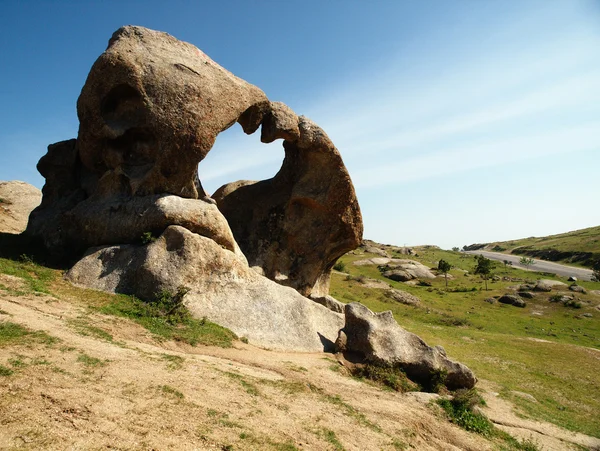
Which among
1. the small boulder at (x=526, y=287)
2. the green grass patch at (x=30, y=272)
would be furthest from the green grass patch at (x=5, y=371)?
the small boulder at (x=526, y=287)

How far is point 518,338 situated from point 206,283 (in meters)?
33.4

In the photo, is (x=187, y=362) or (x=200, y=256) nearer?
(x=187, y=362)

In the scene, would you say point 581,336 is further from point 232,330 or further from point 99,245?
point 99,245

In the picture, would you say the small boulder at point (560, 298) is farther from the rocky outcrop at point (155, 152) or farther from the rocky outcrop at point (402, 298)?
the rocky outcrop at point (155, 152)

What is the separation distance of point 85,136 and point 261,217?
11.7 meters

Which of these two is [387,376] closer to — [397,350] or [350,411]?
[397,350]

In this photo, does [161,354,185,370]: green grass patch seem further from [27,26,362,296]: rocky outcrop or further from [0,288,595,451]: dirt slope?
[27,26,362,296]: rocky outcrop

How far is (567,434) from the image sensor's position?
16.0m

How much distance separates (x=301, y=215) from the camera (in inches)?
1089

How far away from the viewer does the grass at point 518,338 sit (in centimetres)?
2156

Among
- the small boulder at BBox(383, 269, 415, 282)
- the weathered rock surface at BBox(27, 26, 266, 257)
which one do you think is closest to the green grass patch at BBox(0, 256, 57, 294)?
the weathered rock surface at BBox(27, 26, 266, 257)

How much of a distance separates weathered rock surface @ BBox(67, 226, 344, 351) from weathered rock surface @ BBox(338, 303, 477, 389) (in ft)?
5.98

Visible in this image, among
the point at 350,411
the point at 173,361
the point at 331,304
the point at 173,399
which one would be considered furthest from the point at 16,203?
the point at 350,411

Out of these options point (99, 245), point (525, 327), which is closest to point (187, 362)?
point (99, 245)
